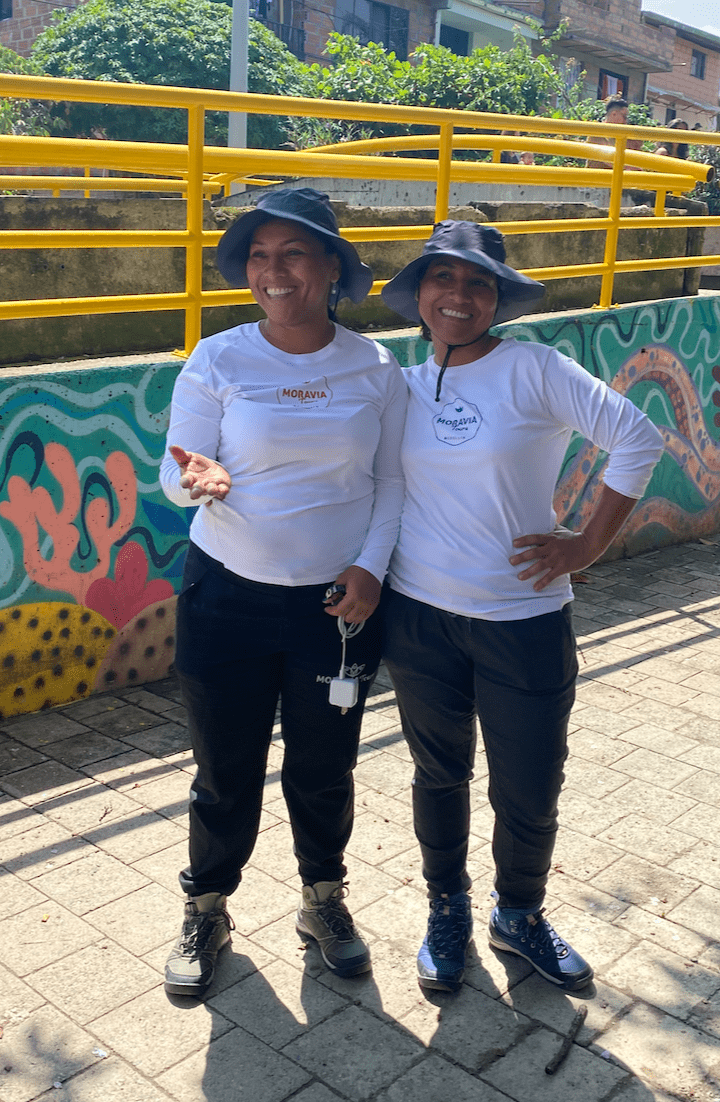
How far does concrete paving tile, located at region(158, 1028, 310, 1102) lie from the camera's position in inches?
104

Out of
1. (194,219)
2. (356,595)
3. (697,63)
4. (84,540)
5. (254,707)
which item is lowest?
(84,540)

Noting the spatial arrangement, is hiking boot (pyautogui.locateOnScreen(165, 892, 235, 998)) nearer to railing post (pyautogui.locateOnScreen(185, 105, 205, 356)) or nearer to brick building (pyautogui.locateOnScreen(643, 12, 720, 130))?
railing post (pyautogui.locateOnScreen(185, 105, 205, 356))

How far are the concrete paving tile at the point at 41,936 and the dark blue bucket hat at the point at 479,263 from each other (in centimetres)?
196

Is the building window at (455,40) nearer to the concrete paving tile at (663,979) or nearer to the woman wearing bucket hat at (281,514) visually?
the woman wearing bucket hat at (281,514)

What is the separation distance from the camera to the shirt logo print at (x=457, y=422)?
2.79 m

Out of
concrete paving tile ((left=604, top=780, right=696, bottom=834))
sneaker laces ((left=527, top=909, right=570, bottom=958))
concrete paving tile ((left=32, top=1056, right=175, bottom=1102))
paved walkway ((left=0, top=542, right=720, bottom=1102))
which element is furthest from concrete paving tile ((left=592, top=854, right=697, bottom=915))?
concrete paving tile ((left=32, top=1056, right=175, bottom=1102))

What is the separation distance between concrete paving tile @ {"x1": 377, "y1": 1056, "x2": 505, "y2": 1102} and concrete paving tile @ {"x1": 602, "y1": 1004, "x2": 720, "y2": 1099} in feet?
1.19

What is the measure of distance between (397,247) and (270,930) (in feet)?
13.9

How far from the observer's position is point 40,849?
144 inches

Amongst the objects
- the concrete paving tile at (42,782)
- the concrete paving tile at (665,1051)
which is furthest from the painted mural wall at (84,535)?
the concrete paving tile at (665,1051)

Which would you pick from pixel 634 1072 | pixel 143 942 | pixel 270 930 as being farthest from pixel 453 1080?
pixel 143 942

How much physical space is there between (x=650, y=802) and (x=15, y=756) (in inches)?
92.8

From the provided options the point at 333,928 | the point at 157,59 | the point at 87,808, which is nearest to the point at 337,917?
the point at 333,928

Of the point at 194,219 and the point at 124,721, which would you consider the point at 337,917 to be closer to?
the point at 124,721
